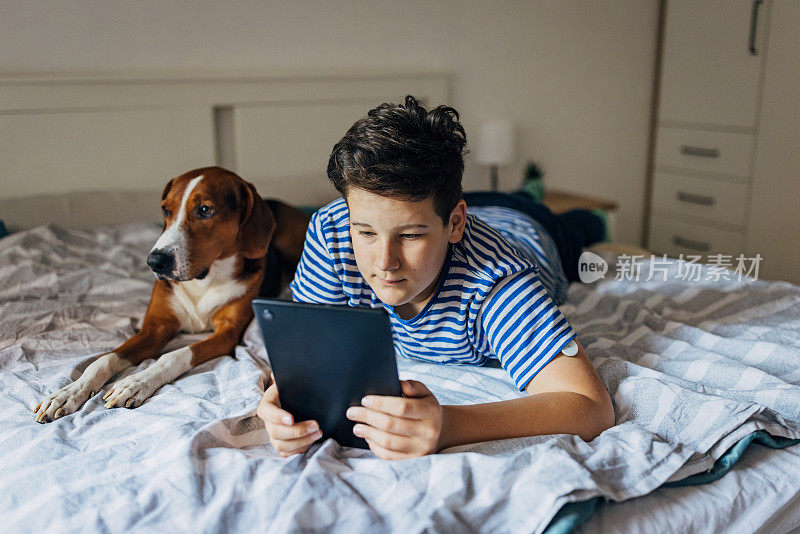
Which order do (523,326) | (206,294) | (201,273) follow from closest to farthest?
(523,326) → (201,273) → (206,294)

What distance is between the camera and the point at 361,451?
1157 millimetres

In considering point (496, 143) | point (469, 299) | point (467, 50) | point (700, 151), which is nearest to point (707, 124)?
point (700, 151)

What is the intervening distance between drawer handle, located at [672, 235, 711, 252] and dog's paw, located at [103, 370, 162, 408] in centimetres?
304

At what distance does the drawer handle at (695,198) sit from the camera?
3629 millimetres

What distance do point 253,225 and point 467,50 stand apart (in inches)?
73.2

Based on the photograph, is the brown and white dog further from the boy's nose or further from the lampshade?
the lampshade

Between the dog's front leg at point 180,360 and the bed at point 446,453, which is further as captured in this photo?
the dog's front leg at point 180,360

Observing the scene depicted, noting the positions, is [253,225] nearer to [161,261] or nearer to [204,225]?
[204,225]

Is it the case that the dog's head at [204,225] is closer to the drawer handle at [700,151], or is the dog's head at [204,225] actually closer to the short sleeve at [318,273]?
the short sleeve at [318,273]

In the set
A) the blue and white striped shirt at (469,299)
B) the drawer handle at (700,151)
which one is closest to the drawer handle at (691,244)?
the drawer handle at (700,151)

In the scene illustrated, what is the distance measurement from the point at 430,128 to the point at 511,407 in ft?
1.55

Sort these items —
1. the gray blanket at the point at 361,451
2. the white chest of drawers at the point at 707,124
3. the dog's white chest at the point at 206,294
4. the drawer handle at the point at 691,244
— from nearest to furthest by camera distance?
1. the gray blanket at the point at 361,451
2. the dog's white chest at the point at 206,294
3. the white chest of drawers at the point at 707,124
4. the drawer handle at the point at 691,244

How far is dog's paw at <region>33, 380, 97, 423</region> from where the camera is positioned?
131 centimetres

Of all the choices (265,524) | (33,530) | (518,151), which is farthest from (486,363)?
(518,151)
